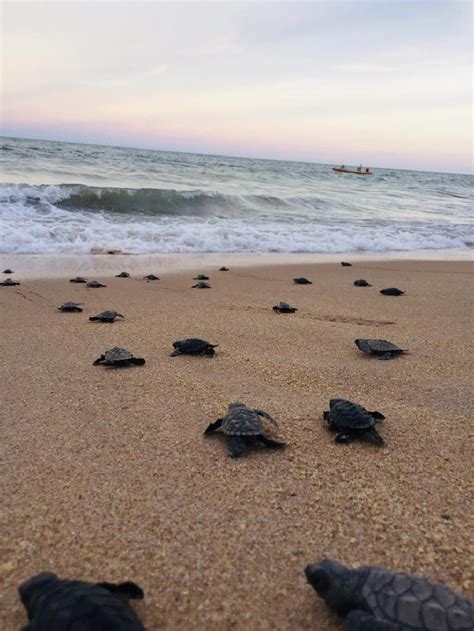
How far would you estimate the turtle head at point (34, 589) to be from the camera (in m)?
1.61

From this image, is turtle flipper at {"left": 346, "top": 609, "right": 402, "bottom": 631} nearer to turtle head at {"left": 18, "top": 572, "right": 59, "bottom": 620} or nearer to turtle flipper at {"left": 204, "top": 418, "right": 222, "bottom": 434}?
turtle head at {"left": 18, "top": 572, "right": 59, "bottom": 620}

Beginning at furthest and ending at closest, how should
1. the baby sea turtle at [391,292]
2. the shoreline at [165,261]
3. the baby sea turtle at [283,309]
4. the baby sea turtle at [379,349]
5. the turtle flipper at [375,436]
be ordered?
the shoreline at [165,261], the baby sea turtle at [391,292], the baby sea turtle at [283,309], the baby sea turtle at [379,349], the turtle flipper at [375,436]

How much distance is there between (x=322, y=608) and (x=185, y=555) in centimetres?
57

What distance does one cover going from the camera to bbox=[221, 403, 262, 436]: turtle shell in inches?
111

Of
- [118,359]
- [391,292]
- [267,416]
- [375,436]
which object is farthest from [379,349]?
[391,292]

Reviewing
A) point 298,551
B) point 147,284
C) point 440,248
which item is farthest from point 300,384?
point 440,248

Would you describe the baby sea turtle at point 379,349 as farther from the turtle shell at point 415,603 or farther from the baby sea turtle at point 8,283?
the baby sea turtle at point 8,283

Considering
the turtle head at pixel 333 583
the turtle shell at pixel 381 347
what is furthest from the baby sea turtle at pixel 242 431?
the turtle shell at pixel 381 347

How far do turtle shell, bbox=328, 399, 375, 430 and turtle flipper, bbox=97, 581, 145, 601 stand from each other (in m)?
1.57

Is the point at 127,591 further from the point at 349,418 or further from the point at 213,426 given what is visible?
the point at 349,418

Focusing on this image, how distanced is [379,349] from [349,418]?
1683mm

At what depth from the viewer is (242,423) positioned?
2.86m

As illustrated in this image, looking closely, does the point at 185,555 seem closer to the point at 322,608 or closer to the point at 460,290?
the point at 322,608

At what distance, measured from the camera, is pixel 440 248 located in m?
14.5
